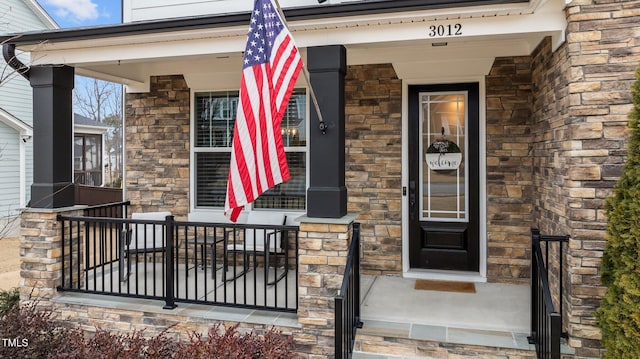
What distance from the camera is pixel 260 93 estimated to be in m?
3.00

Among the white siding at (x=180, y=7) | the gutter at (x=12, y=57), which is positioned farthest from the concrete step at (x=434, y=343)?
the gutter at (x=12, y=57)

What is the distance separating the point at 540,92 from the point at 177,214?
450cm

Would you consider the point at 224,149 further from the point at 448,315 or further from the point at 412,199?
the point at 448,315

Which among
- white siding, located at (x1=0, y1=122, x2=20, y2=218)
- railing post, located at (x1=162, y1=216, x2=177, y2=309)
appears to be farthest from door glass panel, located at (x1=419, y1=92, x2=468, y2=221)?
white siding, located at (x1=0, y1=122, x2=20, y2=218)

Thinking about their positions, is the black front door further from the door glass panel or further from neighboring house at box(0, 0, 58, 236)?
neighboring house at box(0, 0, 58, 236)

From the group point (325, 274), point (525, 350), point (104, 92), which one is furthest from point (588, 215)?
point (104, 92)

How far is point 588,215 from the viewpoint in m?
3.11

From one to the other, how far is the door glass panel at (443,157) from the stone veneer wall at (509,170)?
11.3 inches

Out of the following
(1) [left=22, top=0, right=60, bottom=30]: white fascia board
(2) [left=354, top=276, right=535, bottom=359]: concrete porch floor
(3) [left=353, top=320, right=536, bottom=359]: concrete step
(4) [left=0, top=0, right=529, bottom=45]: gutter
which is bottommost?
(3) [left=353, top=320, right=536, bottom=359]: concrete step

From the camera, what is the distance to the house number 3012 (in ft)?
11.0

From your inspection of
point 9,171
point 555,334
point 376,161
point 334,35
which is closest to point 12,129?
point 9,171

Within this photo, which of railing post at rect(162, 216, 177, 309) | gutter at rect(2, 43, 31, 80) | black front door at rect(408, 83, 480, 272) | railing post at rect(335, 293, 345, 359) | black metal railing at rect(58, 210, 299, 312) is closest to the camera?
railing post at rect(335, 293, 345, 359)

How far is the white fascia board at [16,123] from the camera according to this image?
1090 centimetres

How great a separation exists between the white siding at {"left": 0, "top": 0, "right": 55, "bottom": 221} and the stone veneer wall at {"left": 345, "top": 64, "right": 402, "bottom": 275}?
9.71 metres
